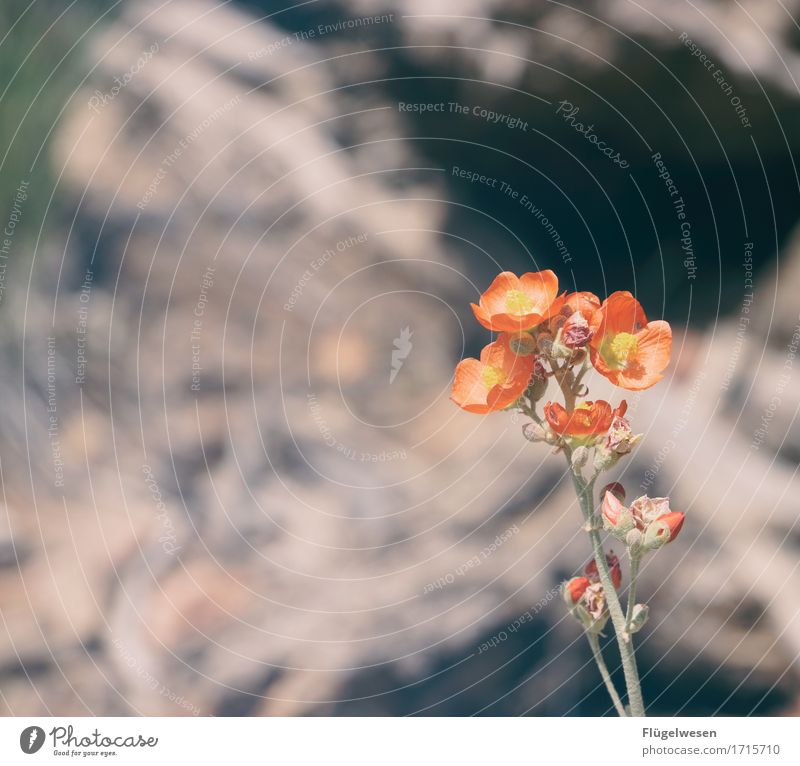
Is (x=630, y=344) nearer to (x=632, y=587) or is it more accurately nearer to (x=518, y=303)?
(x=518, y=303)

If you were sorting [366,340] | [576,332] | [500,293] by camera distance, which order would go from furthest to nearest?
[366,340] < [500,293] < [576,332]

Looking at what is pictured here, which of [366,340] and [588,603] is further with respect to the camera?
[366,340]

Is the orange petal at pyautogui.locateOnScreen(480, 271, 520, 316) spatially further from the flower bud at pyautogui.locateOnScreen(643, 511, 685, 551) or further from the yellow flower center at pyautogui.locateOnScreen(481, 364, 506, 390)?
the flower bud at pyautogui.locateOnScreen(643, 511, 685, 551)

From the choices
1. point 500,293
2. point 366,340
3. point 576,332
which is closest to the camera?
point 576,332

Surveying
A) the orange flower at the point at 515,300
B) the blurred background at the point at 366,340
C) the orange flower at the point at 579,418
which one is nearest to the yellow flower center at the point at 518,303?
the orange flower at the point at 515,300

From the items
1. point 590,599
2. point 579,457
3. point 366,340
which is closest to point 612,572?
point 590,599

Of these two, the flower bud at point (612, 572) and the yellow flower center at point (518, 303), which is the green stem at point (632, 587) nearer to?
the flower bud at point (612, 572)

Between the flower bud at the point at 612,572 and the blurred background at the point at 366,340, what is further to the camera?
the blurred background at the point at 366,340

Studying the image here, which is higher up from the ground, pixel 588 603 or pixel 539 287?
pixel 539 287
